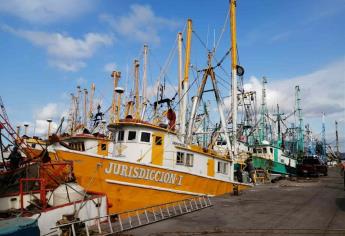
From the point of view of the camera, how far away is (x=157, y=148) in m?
16.7

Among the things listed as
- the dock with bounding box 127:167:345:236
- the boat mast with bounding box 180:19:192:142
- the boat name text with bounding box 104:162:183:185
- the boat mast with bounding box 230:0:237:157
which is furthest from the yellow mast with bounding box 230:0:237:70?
the dock with bounding box 127:167:345:236

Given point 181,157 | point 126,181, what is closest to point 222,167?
point 181,157

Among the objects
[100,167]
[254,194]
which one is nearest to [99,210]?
[100,167]

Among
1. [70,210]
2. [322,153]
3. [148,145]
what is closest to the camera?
[70,210]

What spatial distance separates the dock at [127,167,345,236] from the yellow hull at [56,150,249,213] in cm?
215

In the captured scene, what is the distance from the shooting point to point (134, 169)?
14625 millimetres

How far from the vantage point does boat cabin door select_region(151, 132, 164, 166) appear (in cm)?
1648

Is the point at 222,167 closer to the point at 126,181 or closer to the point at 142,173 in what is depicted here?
the point at 142,173

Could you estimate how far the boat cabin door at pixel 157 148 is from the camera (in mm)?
16484

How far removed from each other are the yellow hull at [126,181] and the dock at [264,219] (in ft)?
7.05

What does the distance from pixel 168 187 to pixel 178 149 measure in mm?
2180

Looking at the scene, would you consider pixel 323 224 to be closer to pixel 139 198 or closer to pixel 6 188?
pixel 139 198

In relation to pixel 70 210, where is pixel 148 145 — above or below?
above

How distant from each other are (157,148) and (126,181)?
9.11 feet
